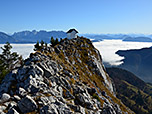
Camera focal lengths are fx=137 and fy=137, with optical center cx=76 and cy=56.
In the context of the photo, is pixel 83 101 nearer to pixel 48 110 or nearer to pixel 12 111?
pixel 48 110

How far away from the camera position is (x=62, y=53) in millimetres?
80500

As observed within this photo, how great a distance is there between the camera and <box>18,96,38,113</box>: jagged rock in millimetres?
28266

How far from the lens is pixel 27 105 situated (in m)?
28.6

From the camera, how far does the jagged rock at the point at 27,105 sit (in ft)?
92.7

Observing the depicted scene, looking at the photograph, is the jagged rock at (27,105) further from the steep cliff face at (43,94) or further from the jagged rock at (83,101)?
the jagged rock at (83,101)

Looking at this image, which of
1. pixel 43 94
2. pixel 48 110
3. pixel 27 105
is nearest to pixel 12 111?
pixel 27 105

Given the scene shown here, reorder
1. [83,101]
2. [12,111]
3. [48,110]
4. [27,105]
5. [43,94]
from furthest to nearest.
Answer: [83,101] → [43,94] → [27,105] → [48,110] → [12,111]

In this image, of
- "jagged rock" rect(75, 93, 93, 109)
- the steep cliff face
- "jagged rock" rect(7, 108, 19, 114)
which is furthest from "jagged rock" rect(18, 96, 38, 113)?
"jagged rock" rect(75, 93, 93, 109)

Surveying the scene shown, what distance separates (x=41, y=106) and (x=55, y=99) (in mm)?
4812

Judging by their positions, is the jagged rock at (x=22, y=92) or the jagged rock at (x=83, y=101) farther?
the jagged rock at (x=83, y=101)

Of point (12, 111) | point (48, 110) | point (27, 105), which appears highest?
point (27, 105)

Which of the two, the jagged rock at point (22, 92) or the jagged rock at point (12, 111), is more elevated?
the jagged rock at point (22, 92)

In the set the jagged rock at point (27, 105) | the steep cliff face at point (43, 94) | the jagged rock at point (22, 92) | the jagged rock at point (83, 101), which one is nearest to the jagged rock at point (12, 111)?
the steep cliff face at point (43, 94)

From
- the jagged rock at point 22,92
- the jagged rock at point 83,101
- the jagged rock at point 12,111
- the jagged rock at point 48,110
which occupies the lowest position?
the jagged rock at point 83,101
